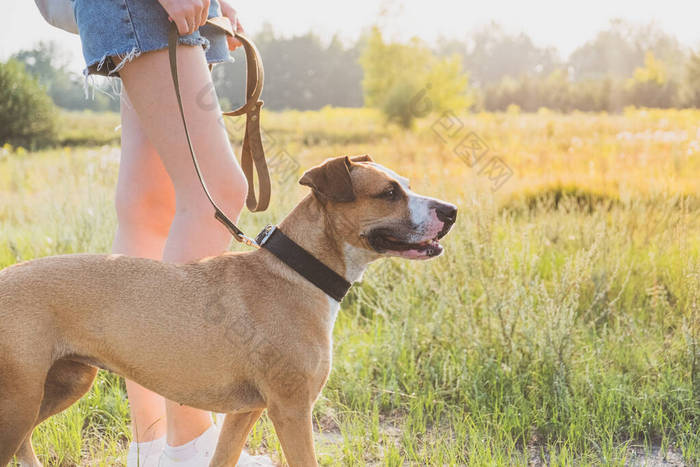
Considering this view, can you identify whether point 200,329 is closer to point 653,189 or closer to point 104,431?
point 104,431

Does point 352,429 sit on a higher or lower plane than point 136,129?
lower

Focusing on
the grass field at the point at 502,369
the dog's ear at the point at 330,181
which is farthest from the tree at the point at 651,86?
the dog's ear at the point at 330,181

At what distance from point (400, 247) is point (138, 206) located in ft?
3.54

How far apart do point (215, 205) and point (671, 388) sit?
247 centimetres

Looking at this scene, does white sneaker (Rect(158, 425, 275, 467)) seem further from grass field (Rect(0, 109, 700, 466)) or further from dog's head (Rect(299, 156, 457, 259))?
dog's head (Rect(299, 156, 457, 259))

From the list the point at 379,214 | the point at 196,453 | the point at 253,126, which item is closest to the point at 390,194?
the point at 379,214

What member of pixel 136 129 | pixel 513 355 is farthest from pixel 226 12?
pixel 513 355

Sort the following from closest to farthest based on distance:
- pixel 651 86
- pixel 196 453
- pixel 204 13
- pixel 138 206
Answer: pixel 204 13 < pixel 196 453 < pixel 138 206 < pixel 651 86

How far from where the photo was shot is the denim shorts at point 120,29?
2227 millimetres

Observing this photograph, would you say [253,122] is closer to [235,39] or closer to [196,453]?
[235,39]

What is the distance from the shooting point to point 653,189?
17.7 ft

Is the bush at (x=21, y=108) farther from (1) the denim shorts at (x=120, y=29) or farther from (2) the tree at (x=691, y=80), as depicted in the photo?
(2) the tree at (x=691, y=80)

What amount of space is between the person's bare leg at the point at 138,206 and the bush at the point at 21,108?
17.2 m

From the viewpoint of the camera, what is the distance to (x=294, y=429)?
2143mm
